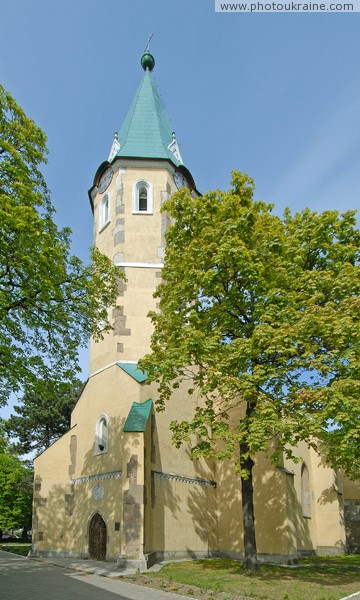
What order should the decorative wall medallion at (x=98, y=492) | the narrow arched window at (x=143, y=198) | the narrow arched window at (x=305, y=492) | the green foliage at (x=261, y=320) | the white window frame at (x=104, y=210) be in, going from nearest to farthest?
1. the green foliage at (x=261, y=320)
2. the decorative wall medallion at (x=98, y=492)
3. the narrow arched window at (x=143, y=198)
4. the narrow arched window at (x=305, y=492)
5. the white window frame at (x=104, y=210)

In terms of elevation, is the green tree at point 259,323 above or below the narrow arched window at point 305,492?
above

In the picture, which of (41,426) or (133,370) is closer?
(133,370)

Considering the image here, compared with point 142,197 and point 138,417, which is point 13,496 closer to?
point 138,417

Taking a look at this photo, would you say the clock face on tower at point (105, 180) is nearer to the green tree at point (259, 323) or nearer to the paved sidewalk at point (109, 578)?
the green tree at point (259, 323)

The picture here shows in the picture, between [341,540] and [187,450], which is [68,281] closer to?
[187,450]

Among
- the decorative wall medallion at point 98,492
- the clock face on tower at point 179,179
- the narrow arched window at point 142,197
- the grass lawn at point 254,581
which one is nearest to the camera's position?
the grass lawn at point 254,581

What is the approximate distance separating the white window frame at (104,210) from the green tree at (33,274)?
8.09m

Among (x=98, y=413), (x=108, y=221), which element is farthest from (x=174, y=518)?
(x=108, y=221)

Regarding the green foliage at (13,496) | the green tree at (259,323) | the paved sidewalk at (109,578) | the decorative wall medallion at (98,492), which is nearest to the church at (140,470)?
the decorative wall medallion at (98,492)

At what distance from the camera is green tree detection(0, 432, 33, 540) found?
35438mm

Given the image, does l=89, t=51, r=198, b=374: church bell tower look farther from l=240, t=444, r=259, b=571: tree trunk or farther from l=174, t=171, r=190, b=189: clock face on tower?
l=240, t=444, r=259, b=571: tree trunk

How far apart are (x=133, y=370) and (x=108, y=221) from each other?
712 centimetres

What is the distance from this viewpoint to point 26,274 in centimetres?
1251

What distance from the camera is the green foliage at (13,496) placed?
3544cm
